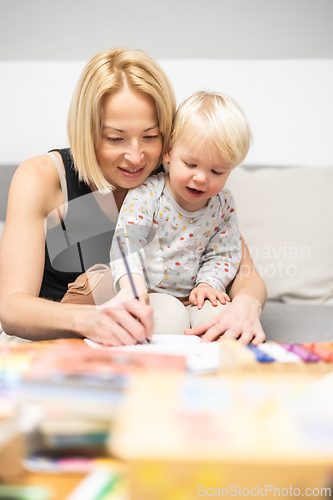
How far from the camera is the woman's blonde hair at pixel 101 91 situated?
88 cm

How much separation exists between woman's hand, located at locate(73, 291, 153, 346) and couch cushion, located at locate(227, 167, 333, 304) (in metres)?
0.77

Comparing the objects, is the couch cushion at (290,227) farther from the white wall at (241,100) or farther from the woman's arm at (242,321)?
the woman's arm at (242,321)

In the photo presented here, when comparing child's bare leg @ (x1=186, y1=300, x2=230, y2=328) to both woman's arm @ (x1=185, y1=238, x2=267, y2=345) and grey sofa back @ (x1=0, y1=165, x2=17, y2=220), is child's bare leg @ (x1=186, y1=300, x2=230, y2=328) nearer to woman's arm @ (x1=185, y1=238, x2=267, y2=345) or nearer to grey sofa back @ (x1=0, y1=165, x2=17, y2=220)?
woman's arm @ (x1=185, y1=238, x2=267, y2=345)

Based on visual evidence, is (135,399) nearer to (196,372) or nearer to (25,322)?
(196,372)

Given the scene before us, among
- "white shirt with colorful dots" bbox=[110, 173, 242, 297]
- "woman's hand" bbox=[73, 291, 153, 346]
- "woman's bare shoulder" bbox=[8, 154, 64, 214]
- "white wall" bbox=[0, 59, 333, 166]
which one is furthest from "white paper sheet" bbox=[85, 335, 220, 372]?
"white wall" bbox=[0, 59, 333, 166]

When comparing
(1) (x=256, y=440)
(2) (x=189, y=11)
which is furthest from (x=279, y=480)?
(2) (x=189, y=11)

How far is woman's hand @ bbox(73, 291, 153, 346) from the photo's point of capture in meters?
0.64

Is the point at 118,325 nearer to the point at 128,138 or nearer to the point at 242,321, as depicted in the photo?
the point at 242,321

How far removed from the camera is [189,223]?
1009mm

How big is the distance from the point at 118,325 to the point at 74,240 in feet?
1.33

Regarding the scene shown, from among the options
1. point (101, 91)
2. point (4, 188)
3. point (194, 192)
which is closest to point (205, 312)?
point (194, 192)

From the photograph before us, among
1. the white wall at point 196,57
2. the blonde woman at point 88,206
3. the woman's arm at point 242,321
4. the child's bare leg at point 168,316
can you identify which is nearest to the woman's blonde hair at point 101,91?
the blonde woman at point 88,206

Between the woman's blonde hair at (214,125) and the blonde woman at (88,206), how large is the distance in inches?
1.7

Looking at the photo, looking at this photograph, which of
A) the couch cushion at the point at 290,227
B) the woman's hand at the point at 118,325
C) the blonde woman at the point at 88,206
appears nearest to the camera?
the woman's hand at the point at 118,325
